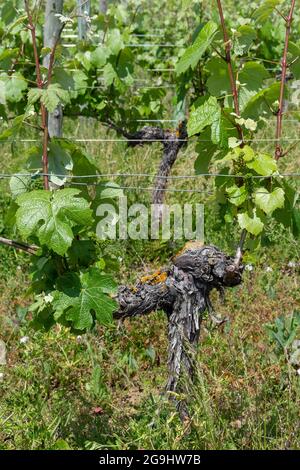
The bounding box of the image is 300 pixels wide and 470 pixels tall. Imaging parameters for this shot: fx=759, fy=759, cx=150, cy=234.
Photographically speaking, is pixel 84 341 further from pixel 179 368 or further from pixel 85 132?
pixel 85 132

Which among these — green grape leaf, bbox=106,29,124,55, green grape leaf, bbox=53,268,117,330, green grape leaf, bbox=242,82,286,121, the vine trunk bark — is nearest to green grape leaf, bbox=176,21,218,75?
green grape leaf, bbox=242,82,286,121

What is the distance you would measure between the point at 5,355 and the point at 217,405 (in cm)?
117

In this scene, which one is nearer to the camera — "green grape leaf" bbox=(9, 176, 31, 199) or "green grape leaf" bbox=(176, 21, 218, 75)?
"green grape leaf" bbox=(176, 21, 218, 75)

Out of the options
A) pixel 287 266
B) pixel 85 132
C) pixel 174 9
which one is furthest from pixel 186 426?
pixel 174 9

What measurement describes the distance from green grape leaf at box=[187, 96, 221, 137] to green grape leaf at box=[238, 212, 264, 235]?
1.07 ft

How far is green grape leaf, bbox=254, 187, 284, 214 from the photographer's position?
2480 mm

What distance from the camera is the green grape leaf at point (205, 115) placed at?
2.51 meters

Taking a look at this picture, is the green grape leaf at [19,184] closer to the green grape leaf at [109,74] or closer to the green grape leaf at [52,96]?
the green grape leaf at [52,96]

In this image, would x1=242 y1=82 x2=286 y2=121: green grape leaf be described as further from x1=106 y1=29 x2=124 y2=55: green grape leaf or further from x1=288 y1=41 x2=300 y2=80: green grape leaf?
x1=106 y1=29 x2=124 y2=55: green grape leaf

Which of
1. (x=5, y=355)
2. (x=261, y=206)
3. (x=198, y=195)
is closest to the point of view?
(x=261, y=206)

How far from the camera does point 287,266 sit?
448cm

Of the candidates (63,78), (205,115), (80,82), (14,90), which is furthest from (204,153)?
(80,82)

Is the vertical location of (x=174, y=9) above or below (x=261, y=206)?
above

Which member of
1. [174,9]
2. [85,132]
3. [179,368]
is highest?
[174,9]
